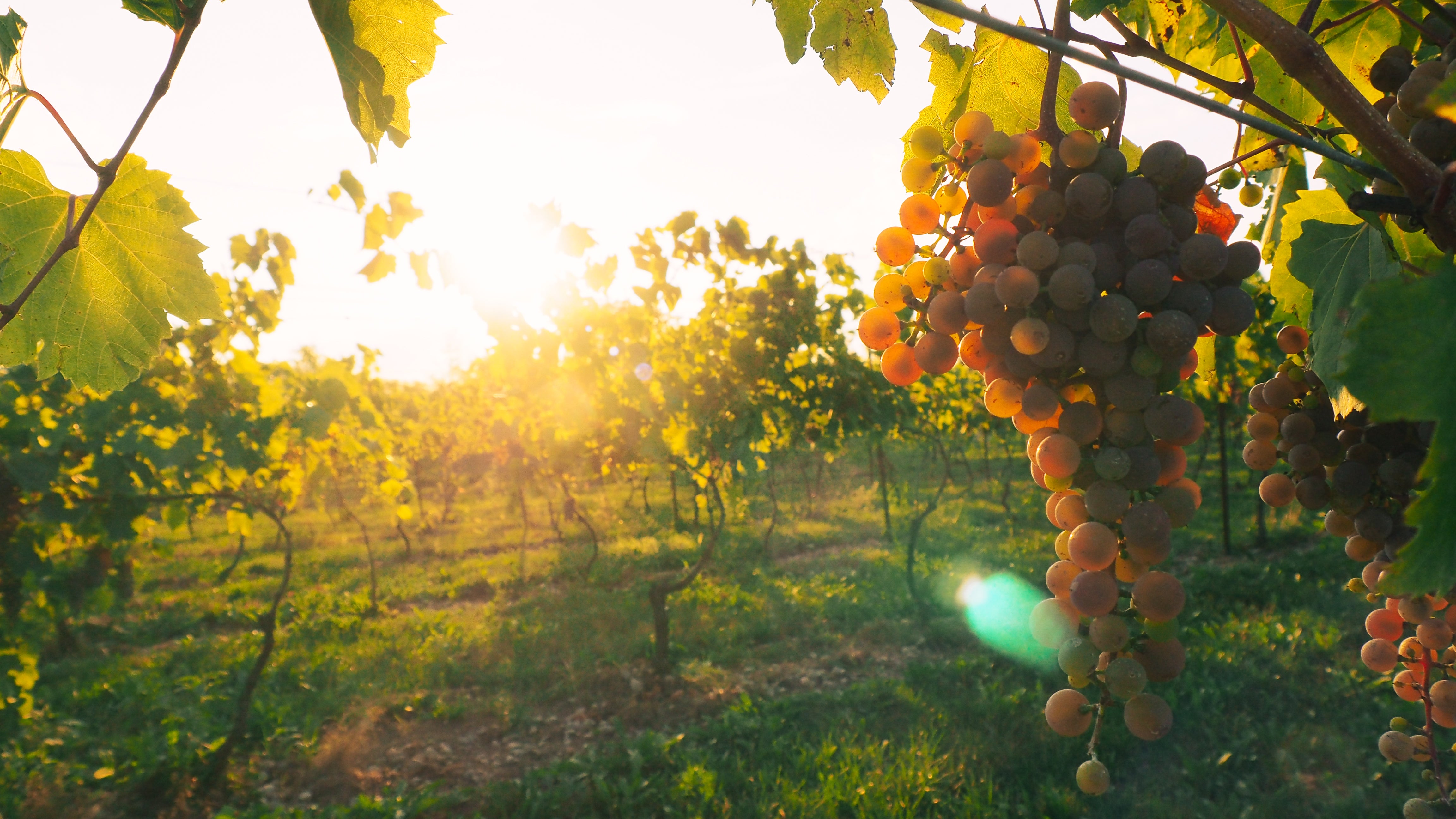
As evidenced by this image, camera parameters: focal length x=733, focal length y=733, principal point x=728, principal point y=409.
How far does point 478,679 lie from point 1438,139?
7787 millimetres

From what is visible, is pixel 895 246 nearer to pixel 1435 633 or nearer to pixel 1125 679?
pixel 1125 679

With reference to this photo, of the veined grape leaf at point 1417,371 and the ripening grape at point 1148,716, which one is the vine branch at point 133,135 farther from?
the ripening grape at point 1148,716

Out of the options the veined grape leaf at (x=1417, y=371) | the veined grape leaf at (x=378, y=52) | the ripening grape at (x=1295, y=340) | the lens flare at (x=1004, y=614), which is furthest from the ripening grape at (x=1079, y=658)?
the lens flare at (x=1004, y=614)

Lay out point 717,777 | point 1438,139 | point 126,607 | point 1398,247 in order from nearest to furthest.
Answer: point 1438,139 < point 1398,247 < point 717,777 < point 126,607

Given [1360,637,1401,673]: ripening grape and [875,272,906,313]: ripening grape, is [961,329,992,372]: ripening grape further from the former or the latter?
[1360,637,1401,673]: ripening grape

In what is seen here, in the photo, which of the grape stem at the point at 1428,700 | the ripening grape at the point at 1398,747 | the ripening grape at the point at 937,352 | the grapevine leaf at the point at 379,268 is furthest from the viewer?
the grapevine leaf at the point at 379,268

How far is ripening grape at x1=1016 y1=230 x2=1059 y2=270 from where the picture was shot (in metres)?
0.74

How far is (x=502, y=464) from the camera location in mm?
21000

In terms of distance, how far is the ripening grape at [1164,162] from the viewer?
78cm

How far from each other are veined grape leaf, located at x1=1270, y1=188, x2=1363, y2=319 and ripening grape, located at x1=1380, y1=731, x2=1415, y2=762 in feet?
2.00

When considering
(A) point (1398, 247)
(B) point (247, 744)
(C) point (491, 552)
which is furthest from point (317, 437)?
(C) point (491, 552)

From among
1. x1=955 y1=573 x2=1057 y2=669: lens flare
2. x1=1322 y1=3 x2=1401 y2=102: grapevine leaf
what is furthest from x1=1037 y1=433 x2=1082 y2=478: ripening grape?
x1=955 y1=573 x2=1057 y2=669: lens flare

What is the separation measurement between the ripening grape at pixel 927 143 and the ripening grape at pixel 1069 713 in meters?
0.60

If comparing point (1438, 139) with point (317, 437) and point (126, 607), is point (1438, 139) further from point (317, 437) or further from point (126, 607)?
point (126, 607)
